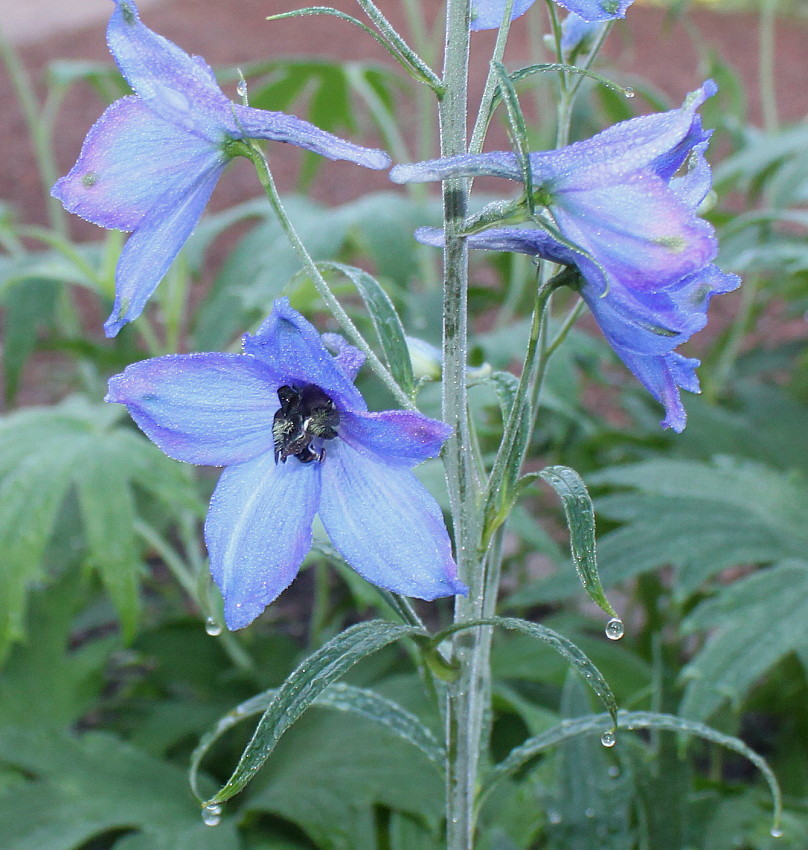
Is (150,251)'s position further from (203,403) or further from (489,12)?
(489,12)

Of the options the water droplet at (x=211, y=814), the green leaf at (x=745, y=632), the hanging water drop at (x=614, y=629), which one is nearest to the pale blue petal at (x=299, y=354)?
the hanging water drop at (x=614, y=629)

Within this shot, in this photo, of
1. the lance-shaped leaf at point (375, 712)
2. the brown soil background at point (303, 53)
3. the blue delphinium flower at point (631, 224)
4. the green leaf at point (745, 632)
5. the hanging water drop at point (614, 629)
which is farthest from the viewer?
the brown soil background at point (303, 53)

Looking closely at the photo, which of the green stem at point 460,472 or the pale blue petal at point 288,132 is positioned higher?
the pale blue petal at point 288,132

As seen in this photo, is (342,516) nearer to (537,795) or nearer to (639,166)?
(639,166)

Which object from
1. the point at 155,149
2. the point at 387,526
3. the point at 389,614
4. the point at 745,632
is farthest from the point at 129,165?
the point at 745,632

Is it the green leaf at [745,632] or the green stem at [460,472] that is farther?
the green leaf at [745,632]

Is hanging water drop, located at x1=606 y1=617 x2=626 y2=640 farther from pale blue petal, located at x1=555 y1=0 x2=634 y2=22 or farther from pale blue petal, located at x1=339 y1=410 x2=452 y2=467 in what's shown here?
pale blue petal, located at x1=555 y1=0 x2=634 y2=22

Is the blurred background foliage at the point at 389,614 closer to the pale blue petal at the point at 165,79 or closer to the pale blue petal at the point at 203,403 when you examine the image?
the pale blue petal at the point at 203,403
